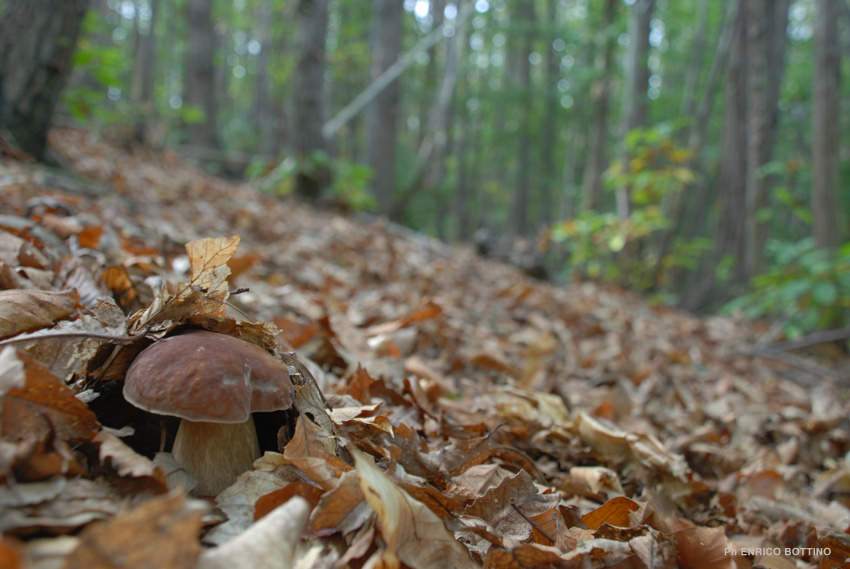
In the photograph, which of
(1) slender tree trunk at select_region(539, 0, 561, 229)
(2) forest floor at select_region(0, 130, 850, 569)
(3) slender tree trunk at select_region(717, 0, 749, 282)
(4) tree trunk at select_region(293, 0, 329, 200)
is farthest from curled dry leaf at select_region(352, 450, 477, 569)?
Answer: (1) slender tree trunk at select_region(539, 0, 561, 229)

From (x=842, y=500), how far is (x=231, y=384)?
7.75 feet

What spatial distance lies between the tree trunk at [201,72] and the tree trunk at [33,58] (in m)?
6.47

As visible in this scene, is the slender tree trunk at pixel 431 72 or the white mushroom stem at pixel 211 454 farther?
the slender tree trunk at pixel 431 72

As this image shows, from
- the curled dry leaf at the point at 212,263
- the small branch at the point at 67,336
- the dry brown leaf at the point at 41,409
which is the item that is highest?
the curled dry leaf at the point at 212,263

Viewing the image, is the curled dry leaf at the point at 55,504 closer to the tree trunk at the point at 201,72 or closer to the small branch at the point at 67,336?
the small branch at the point at 67,336

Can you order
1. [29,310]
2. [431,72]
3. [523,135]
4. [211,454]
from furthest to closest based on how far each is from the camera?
1. [431,72]
2. [523,135]
3. [29,310]
4. [211,454]

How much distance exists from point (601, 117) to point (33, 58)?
903cm

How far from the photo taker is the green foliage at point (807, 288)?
4527 mm

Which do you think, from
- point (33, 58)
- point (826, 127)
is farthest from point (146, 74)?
point (826, 127)

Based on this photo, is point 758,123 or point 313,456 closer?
point 313,456

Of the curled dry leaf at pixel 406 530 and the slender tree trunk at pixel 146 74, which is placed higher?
the slender tree trunk at pixel 146 74

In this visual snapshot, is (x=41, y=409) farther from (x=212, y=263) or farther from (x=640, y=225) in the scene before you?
(x=640, y=225)

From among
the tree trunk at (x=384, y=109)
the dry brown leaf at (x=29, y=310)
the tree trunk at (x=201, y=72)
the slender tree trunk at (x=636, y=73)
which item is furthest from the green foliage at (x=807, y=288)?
the tree trunk at (x=201, y=72)

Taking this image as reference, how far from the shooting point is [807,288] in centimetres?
465
